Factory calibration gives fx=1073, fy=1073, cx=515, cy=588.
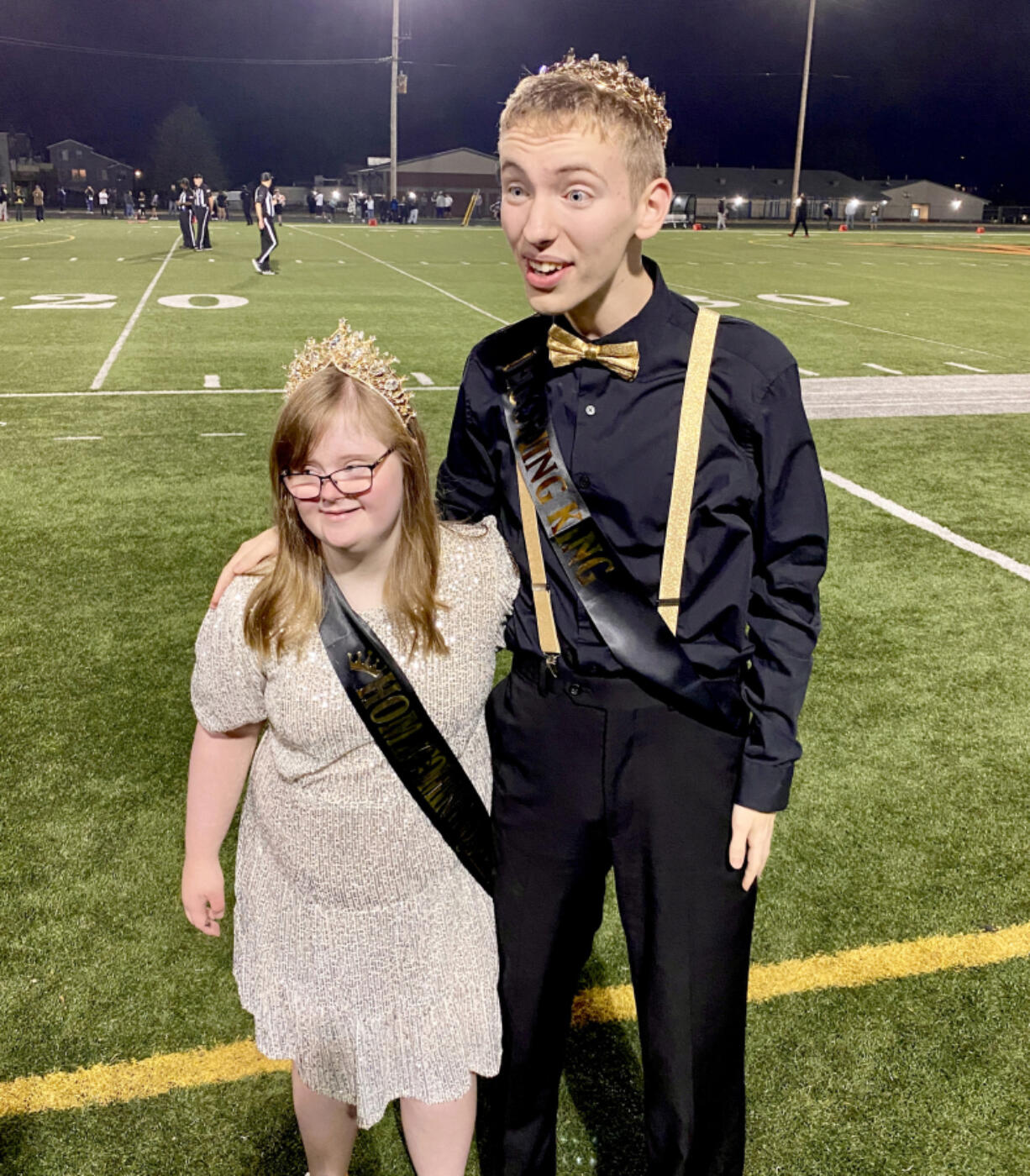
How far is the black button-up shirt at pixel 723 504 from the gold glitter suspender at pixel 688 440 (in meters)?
0.02

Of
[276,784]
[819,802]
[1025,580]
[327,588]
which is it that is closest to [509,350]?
[327,588]

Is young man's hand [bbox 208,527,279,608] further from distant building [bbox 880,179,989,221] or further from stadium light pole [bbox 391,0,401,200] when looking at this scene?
distant building [bbox 880,179,989,221]

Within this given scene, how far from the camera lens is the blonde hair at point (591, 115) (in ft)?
5.51

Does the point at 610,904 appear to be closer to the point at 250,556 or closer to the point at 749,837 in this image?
the point at 749,837

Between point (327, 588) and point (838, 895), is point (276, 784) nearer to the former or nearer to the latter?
point (327, 588)

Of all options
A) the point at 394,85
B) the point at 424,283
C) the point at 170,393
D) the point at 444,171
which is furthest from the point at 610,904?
the point at 444,171

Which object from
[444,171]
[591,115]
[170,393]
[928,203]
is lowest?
[170,393]

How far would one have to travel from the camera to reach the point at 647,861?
6.22 ft

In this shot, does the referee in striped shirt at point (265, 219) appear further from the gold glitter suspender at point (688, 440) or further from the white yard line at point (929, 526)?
the gold glitter suspender at point (688, 440)

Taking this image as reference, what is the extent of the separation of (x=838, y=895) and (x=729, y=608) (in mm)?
1760

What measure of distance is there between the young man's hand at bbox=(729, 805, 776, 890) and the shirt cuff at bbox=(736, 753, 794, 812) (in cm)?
2

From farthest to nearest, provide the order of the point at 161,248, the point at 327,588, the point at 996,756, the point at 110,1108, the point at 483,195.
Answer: the point at 483,195 → the point at 161,248 → the point at 996,756 → the point at 110,1108 → the point at 327,588

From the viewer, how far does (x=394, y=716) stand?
181cm

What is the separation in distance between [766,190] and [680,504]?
386 ft
